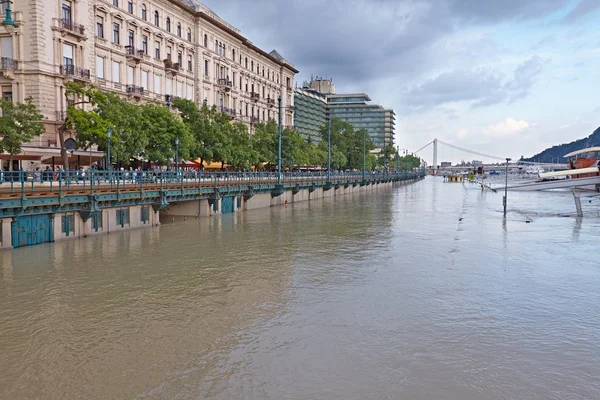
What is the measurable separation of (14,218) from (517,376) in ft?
77.8

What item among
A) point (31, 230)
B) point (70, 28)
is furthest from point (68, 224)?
point (70, 28)

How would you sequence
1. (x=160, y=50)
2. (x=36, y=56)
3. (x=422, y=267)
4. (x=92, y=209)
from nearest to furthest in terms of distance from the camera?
(x=422, y=267)
(x=92, y=209)
(x=36, y=56)
(x=160, y=50)

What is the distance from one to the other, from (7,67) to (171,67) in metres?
22.2

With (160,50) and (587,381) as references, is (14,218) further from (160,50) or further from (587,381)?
(160,50)

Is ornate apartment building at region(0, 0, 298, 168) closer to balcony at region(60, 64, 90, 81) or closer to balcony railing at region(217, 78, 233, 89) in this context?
balcony at region(60, 64, 90, 81)

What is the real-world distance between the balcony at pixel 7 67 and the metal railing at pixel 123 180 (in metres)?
12.9

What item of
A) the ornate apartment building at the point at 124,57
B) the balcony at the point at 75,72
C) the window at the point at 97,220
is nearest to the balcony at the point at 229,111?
the ornate apartment building at the point at 124,57

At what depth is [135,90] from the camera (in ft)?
183

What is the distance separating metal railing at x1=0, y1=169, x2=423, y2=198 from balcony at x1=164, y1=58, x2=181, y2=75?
1793 centimetres

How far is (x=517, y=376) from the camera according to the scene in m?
11.5

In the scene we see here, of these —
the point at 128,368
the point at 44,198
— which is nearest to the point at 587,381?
the point at 128,368

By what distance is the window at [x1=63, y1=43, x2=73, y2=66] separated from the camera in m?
46.7

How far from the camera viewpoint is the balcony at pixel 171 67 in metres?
62.2

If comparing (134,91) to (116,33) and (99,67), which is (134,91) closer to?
(99,67)
